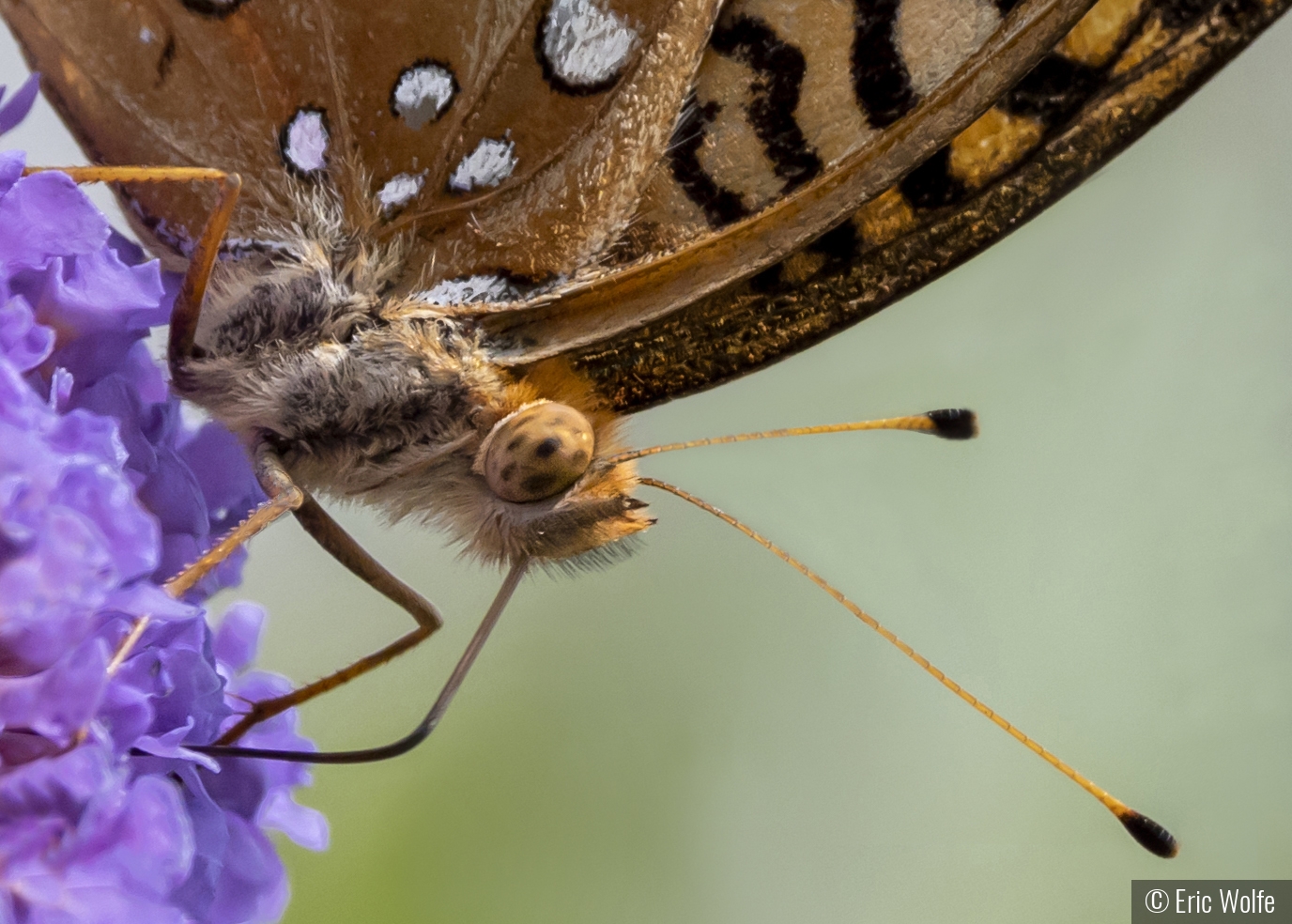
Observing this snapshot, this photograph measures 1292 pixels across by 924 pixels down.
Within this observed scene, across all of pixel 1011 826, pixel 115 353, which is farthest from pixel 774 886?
pixel 115 353

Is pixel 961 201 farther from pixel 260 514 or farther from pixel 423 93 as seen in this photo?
pixel 260 514

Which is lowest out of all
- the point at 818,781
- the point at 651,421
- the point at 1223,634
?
the point at 818,781

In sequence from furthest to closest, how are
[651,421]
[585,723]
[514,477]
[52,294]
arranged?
[585,723]
[651,421]
[514,477]
[52,294]

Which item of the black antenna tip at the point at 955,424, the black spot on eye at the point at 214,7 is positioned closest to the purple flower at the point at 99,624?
the black spot on eye at the point at 214,7

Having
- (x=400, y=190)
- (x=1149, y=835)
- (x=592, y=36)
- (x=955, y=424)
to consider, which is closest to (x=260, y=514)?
(x=400, y=190)

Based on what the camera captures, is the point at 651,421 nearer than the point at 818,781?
Yes

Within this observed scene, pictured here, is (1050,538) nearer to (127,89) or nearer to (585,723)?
(585,723)
